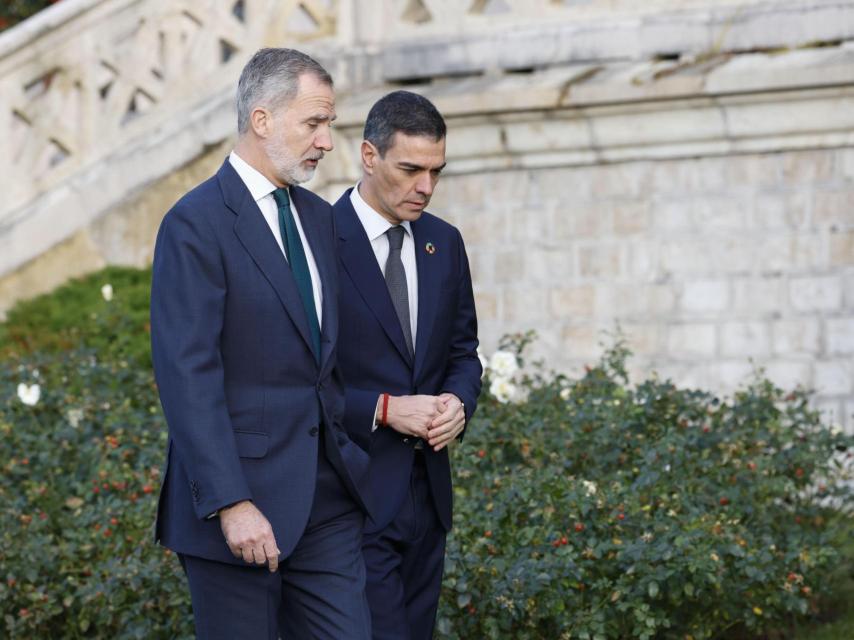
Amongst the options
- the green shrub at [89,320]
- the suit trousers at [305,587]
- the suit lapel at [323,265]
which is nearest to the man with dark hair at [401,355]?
the suit trousers at [305,587]

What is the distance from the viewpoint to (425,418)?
424cm

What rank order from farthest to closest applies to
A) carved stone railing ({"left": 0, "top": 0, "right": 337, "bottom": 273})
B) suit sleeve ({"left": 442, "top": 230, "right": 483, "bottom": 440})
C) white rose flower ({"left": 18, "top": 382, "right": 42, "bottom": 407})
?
carved stone railing ({"left": 0, "top": 0, "right": 337, "bottom": 273}) < white rose flower ({"left": 18, "top": 382, "right": 42, "bottom": 407}) < suit sleeve ({"left": 442, "top": 230, "right": 483, "bottom": 440})

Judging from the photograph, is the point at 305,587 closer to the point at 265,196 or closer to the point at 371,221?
the point at 265,196

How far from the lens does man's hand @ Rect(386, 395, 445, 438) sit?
423cm

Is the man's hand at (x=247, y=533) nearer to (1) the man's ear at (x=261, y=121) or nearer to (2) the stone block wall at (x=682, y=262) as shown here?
(1) the man's ear at (x=261, y=121)

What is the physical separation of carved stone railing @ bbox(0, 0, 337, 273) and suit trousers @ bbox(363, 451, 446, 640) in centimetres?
475

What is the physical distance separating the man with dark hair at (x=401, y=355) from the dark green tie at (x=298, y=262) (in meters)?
0.42

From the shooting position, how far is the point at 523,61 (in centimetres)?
864

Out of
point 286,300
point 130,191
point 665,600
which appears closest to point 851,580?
point 665,600

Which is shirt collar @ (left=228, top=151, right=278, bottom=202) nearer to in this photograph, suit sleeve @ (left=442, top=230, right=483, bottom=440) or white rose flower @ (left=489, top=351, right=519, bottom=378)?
suit sleeve @ (left=442, top=230, right=483, bottom=440)

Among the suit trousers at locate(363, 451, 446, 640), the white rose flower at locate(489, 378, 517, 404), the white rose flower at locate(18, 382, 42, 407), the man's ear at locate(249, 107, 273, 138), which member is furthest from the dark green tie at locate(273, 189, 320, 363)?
the white rose flower at locate(18, 382, 42, 407)

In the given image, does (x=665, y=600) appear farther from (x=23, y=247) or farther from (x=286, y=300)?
(x=23, y=247)

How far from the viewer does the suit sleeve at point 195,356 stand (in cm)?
357

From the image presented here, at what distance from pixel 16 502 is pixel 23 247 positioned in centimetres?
304
